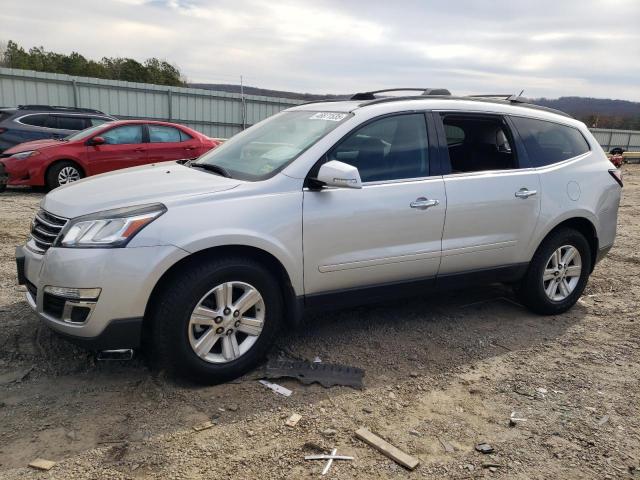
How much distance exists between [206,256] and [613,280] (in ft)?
16.1

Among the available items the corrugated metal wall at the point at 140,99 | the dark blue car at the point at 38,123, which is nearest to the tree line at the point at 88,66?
the corrugated metal wall at the point at 140,99

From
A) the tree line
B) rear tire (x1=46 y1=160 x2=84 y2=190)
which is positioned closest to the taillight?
rear tire (x1=46 y1=160 x2=84 y2=190)

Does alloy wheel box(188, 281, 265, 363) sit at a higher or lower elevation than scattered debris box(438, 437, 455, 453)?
higher

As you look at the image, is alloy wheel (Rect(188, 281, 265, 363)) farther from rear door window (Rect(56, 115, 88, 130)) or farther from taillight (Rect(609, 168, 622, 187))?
rear door window (Rect(56, 115, 88, 130))

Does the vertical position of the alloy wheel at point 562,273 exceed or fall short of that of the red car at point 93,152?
it falls short

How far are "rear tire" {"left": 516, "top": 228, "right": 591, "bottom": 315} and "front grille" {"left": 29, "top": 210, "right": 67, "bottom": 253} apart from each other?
370 centimetres

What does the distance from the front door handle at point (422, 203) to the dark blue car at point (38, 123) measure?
9.89 m

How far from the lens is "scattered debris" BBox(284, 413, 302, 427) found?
3047 mm

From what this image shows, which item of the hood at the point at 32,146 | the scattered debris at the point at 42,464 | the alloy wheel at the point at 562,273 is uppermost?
the hood at the point at 32,146

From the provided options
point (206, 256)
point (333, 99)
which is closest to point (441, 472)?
point (206, 256)

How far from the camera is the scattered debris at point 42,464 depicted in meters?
2.58

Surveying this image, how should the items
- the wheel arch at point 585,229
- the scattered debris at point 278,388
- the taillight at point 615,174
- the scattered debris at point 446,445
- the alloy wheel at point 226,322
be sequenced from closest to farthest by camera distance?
the scattered debris at point 446,445 < the alloy wheel at point 226,322 < the scattered debris at point 278,388 < the wheel arch at point 585,229 < the taillight at point 615,174

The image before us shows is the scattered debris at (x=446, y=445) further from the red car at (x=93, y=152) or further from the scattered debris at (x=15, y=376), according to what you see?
the red car at (x=93, y=152)

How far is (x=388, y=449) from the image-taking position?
2844 mm
